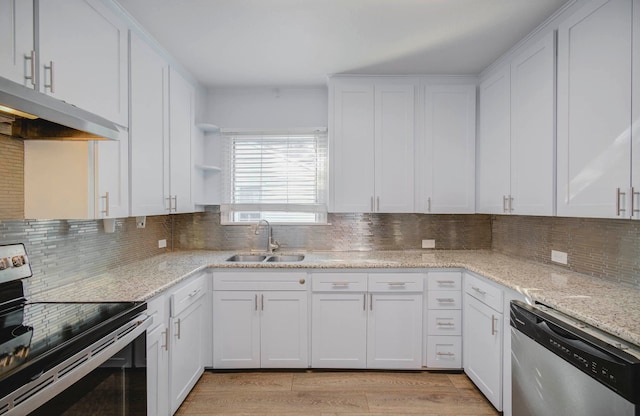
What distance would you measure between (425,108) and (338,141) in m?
0.85

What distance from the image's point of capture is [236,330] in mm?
2529

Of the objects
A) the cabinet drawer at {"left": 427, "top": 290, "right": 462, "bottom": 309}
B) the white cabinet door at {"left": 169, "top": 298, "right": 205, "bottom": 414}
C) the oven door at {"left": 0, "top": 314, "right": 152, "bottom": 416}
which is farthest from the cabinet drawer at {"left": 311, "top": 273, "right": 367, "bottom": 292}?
the oven door at {"left": 0, "top": 314, "right": 152, "bottom": 416}

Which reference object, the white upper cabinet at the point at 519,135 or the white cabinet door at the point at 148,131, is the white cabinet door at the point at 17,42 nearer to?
the white cabinet door at the point at 148,131

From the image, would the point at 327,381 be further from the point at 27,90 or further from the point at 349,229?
the point at 27,90

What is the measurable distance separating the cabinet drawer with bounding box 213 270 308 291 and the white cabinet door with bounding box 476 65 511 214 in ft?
5.57

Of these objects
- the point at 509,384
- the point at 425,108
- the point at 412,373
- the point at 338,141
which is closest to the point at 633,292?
the point at 509,384

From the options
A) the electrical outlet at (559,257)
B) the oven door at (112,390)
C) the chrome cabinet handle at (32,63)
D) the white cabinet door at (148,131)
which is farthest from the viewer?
the electrical outlet at (559,257)

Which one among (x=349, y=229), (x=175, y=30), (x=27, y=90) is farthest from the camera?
(x=349, y=229)

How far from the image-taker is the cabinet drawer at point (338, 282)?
8.30ft

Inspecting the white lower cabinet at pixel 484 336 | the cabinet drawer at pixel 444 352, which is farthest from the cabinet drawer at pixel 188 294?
the white lower cabinet at pixel 484 336

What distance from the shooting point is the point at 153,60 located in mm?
2186

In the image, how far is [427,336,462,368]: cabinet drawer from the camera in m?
2.51

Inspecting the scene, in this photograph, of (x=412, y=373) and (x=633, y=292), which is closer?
(x=633, y=292)

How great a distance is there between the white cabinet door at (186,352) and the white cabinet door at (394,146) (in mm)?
A: 1745
